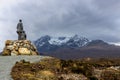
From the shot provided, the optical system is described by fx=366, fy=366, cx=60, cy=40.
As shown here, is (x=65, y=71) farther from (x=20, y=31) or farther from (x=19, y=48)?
(x=20, y=31)

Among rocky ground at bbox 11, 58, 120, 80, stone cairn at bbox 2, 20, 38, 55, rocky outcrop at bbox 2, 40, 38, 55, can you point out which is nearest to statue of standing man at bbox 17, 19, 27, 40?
stone cairn at bbox 2, 20, 38, 55

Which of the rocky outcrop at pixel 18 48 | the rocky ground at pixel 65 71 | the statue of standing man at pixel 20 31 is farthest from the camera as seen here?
the statue of standing man at pixel 20 31

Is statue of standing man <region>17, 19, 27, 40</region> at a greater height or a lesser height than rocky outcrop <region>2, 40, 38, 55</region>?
greater

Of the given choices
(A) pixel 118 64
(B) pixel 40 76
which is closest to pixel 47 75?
(B) pixel 40 76

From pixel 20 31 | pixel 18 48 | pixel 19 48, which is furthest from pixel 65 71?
pixel 20 31

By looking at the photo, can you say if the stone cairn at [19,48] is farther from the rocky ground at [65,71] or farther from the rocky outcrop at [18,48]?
the rocky ground at [65,71]

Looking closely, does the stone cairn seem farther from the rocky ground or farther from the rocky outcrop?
the rocky ground

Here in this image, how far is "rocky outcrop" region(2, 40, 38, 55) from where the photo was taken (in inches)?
2276

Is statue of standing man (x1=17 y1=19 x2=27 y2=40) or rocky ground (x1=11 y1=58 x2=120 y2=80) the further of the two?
statue of standing man (x1=17 y1=19 x2=27 y2=40)

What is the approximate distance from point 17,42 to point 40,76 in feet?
78.5

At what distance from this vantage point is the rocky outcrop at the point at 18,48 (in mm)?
57812

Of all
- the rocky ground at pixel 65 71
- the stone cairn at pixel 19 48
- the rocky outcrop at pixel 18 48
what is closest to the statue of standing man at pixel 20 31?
the stone cairn at pixel 19 48

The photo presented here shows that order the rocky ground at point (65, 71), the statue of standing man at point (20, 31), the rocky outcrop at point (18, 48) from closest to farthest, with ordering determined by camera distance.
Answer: the rocky ground at point (65, 71)
the rocky outcrop at point (18, 48)
the statue of standing man at point (20, 31)

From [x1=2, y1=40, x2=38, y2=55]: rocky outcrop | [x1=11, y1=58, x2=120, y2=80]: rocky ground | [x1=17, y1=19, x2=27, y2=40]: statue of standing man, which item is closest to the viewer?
[x1=11, y1=58, x2=120, y2=80]: rocky ground
